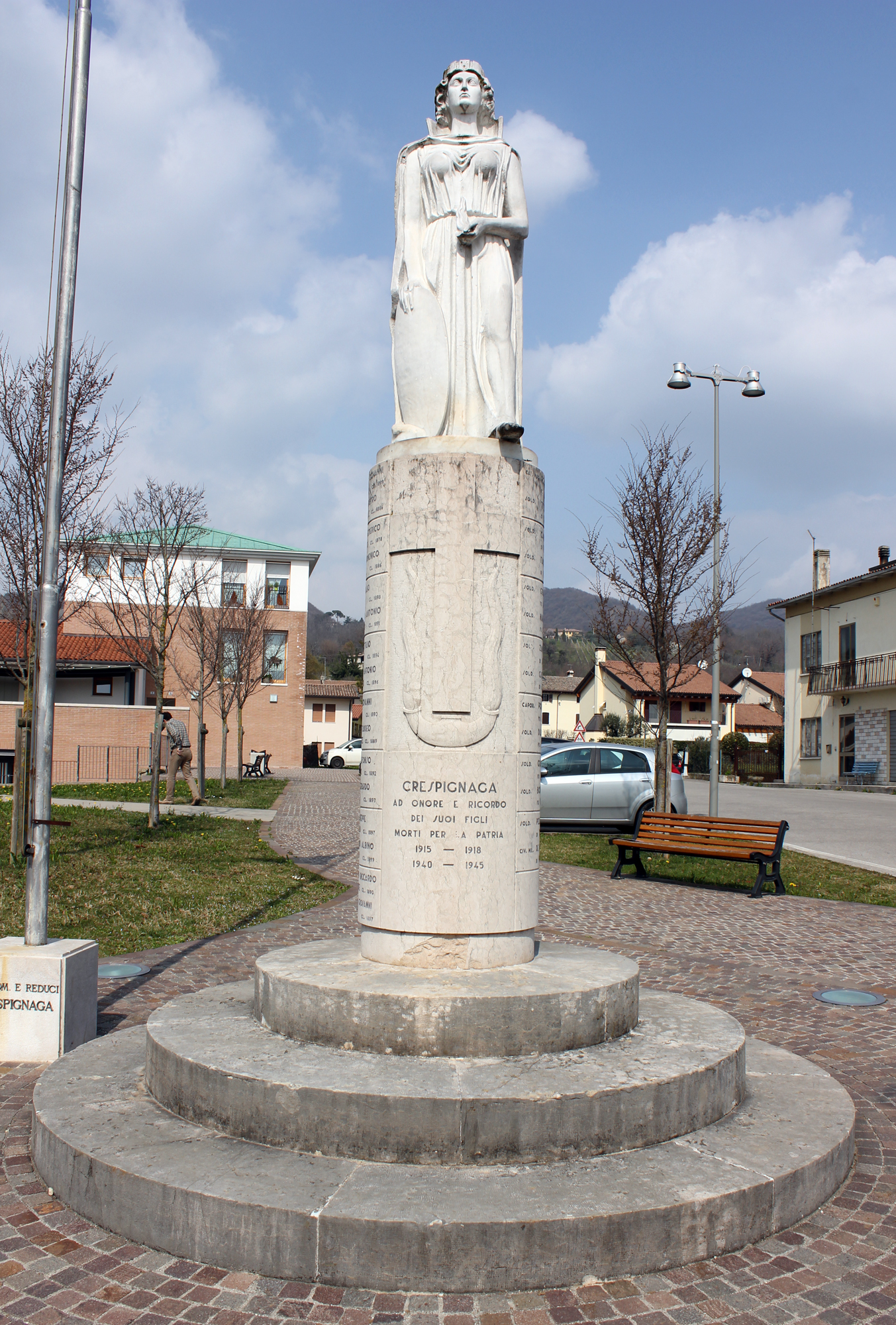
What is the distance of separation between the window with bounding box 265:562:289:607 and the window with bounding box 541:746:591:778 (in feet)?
102

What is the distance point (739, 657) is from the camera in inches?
3329

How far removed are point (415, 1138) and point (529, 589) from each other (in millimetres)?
2669

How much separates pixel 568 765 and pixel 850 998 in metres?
9.44

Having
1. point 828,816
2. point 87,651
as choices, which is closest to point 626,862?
point 828,816

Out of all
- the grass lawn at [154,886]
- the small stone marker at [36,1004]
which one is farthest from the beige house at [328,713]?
the small stone marker at [36,1004]

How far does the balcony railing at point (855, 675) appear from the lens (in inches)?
1449

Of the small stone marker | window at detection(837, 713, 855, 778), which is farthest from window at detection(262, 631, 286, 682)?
the small stone marker

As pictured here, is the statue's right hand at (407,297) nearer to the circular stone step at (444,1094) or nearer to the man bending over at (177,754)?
the circular stone step at (444,1094)

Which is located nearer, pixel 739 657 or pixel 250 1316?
pixel 250 1316

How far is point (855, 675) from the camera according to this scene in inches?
1538

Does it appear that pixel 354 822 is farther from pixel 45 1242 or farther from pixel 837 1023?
pixel 45 1242

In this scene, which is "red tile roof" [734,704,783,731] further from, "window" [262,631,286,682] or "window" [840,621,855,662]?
"window" [262,631,286,682]

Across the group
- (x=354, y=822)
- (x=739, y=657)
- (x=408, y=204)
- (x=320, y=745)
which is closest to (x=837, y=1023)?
(x=408, y=204)

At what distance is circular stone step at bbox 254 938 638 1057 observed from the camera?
4.19 m
